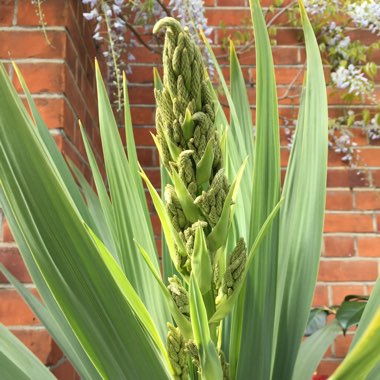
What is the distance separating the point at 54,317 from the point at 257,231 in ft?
0.98

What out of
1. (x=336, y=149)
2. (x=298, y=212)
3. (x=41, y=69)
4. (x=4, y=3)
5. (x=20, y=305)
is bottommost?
(x=20, y=305)

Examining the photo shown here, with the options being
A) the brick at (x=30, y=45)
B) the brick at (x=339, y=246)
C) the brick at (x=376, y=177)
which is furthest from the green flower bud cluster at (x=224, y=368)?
the brick at (x=376, y=177)

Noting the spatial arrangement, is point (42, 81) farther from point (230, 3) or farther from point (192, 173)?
point (230, 3)

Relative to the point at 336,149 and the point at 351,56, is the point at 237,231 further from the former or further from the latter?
the point at 351,56

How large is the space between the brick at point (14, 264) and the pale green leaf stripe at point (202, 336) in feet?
2.67

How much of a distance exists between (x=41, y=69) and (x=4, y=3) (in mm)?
223

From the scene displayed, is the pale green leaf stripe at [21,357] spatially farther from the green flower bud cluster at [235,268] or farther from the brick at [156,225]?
the brick at [156,225]

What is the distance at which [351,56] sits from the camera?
1948 millimetres

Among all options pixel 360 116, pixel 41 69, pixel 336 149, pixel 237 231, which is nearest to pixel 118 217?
pixel 237 231

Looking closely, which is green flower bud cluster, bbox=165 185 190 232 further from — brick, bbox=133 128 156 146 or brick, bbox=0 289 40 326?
brick, bbox=133 128 156 146

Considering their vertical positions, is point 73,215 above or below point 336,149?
above

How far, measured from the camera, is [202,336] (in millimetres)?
446

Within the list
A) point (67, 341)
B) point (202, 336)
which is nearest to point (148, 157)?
point (67, 341)

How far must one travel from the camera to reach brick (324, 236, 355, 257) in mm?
1785
